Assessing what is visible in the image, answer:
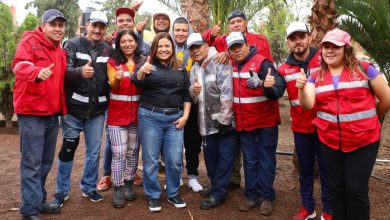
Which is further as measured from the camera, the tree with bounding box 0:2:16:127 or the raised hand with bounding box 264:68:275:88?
the tree with bounding box 0:2:16:127

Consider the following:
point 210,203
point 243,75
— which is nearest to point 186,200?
point 210,203

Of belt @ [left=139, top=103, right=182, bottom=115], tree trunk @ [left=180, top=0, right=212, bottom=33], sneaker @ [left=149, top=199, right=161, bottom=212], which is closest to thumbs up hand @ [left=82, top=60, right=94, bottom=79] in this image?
belt @ [left=139, top=103, right=182, bottom=115]

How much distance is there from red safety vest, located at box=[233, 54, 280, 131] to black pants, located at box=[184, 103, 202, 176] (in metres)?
0.80

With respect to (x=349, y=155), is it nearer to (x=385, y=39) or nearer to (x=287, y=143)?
(x=385, y=39)

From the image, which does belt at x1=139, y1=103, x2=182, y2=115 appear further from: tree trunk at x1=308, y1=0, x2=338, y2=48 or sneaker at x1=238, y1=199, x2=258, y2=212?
tree trunk at x1=308, y1=0, x2=338, y2=48

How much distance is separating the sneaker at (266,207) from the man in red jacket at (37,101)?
2.45 meters

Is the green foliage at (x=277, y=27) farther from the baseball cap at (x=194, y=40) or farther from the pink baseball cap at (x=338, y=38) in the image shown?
the pink baseball cap at (x=338, y=38)

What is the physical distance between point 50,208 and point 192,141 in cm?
193

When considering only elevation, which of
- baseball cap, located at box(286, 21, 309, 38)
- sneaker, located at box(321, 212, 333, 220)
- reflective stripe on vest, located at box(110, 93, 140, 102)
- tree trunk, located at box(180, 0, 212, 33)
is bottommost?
sneaker, located at box(321, 212, 333, 220)

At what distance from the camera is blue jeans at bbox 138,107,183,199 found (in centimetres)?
441

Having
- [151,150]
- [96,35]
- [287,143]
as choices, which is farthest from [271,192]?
[287,143]

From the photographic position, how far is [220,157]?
4590 mm

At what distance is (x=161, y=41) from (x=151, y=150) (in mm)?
1251

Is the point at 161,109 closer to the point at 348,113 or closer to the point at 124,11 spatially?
the point at 124,11
